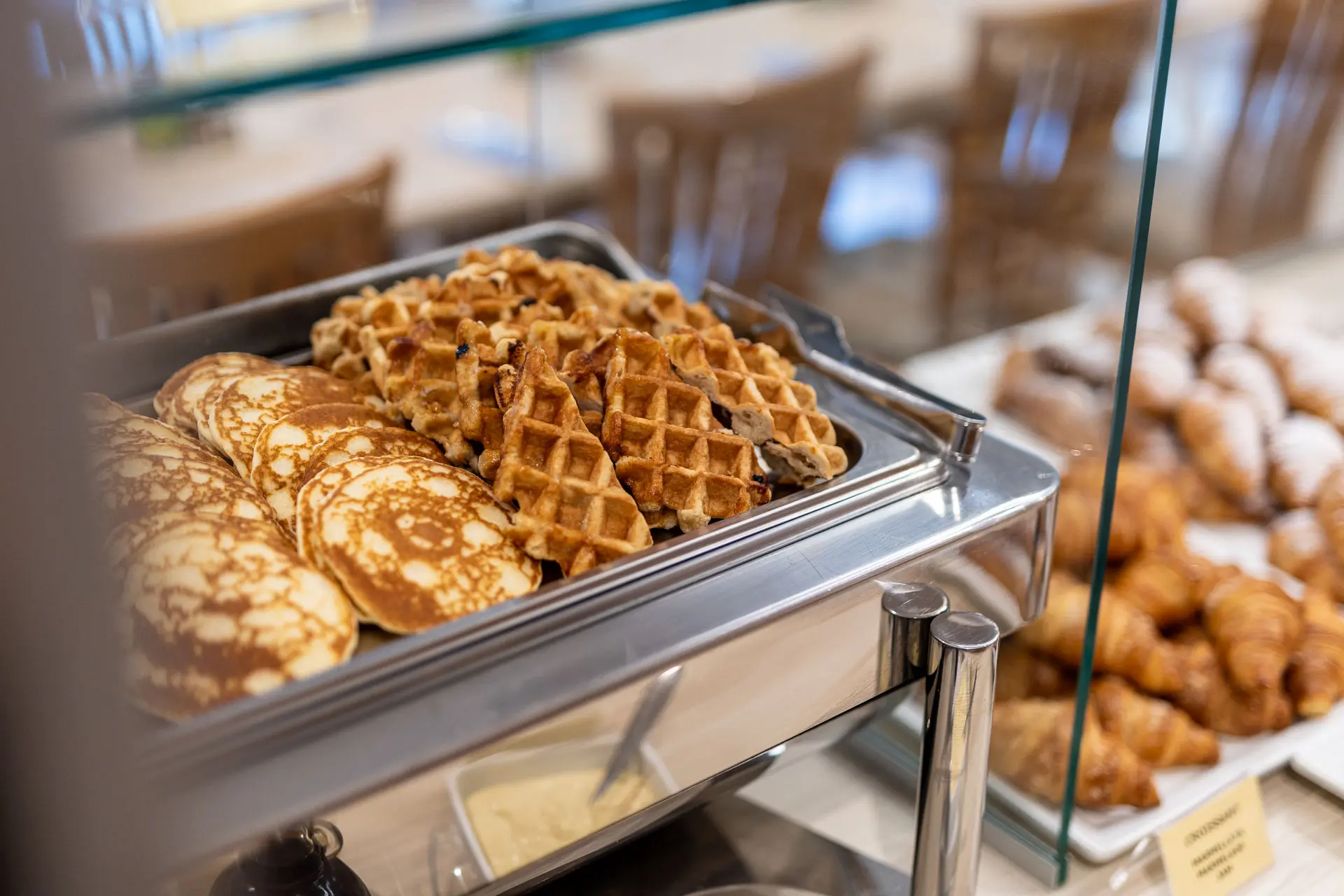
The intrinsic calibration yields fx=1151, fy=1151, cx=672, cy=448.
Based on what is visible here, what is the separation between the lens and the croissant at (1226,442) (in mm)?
1479

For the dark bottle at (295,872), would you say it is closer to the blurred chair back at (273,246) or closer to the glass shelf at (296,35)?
the glass shelf at (296,35)

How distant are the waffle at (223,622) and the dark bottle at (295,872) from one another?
8 cm

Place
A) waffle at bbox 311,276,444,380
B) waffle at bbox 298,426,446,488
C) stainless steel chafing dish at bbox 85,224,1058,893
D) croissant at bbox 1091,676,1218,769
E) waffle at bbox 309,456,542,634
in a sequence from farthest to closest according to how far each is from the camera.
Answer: croissant at bbox 1091,676,1218,769 < waffle at bbox 311,276,444,380 < waffle at bbox 298,426,446,488 < waffle at bbox 309,456,542,634 < stainless steel chafing dish at bbox 85,224,1058,893

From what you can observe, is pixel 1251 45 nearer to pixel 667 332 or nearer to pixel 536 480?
pixel 667 332

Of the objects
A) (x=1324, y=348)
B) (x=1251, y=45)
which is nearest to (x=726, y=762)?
(x=1324, y=348)

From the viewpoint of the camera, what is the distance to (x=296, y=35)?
73 centimetres

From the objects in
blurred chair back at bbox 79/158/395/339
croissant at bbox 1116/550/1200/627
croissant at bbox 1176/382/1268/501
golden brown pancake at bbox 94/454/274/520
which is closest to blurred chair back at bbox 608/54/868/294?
blurred chair back at bbox 79/158/395/339

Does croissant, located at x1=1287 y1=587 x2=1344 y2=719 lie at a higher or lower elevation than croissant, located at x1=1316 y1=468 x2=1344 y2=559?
lower

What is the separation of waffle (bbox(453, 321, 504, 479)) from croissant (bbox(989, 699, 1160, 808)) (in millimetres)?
550

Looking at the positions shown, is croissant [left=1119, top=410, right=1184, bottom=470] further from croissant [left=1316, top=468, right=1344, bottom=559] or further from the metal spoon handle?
the metal spoon handle

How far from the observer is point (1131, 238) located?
87cm

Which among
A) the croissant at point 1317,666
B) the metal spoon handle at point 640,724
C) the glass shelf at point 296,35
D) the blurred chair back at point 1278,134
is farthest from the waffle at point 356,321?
the blurred chair back at point 1278,134

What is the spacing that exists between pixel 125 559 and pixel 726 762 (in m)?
0.35

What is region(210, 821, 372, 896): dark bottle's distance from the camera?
58 cm
